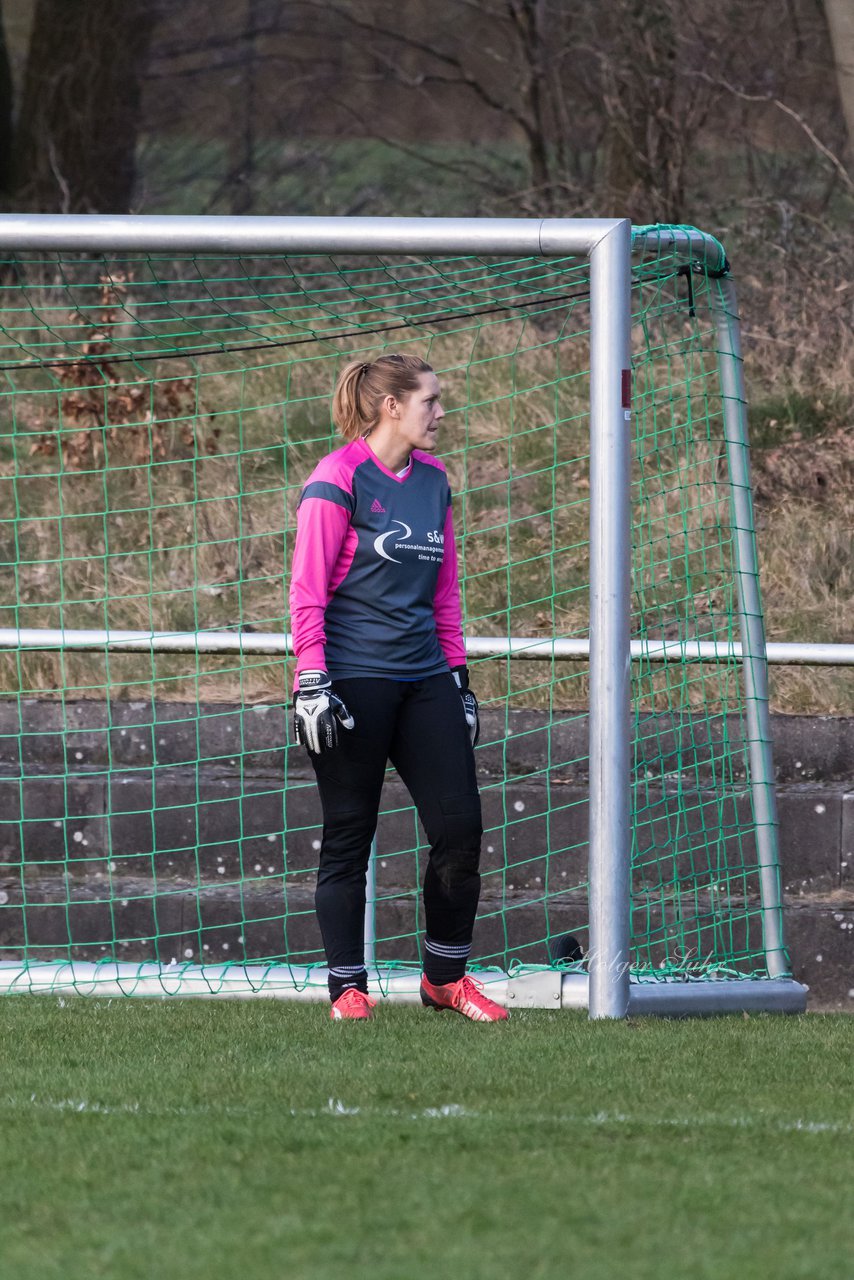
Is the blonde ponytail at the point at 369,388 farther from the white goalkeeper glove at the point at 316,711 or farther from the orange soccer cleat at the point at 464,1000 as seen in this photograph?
the orange soccer cleat at the point at 464,1000

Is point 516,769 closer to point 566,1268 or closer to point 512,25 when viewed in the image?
point 566,1268

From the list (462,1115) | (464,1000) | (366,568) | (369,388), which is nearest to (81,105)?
(369,388)

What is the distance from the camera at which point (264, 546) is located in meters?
8.82

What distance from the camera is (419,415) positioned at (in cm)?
480

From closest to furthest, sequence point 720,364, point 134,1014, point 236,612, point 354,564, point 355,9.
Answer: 1. point 354,564
2. point 134,1014
3. point 720,364
4. point 236,612
5. point 355,9

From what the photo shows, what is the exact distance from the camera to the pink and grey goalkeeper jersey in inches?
184

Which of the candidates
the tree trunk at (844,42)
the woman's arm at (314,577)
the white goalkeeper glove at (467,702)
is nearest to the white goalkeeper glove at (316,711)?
the woman's arm at (314,577)

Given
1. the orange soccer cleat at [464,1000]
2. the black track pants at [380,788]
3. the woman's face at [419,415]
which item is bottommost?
the orange soccer cleat at [464,1000]

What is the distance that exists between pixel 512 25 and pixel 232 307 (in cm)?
350

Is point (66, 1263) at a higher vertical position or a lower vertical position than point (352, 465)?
lower

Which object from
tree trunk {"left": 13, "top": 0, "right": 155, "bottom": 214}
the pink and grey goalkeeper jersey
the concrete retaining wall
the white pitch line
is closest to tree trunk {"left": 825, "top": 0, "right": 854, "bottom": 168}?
the concrete retaining wall

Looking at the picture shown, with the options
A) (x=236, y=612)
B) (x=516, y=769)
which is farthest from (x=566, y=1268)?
(x=236, y=612)

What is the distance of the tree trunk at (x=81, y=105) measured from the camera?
13070 millimetres

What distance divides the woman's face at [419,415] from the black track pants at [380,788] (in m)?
0.64
